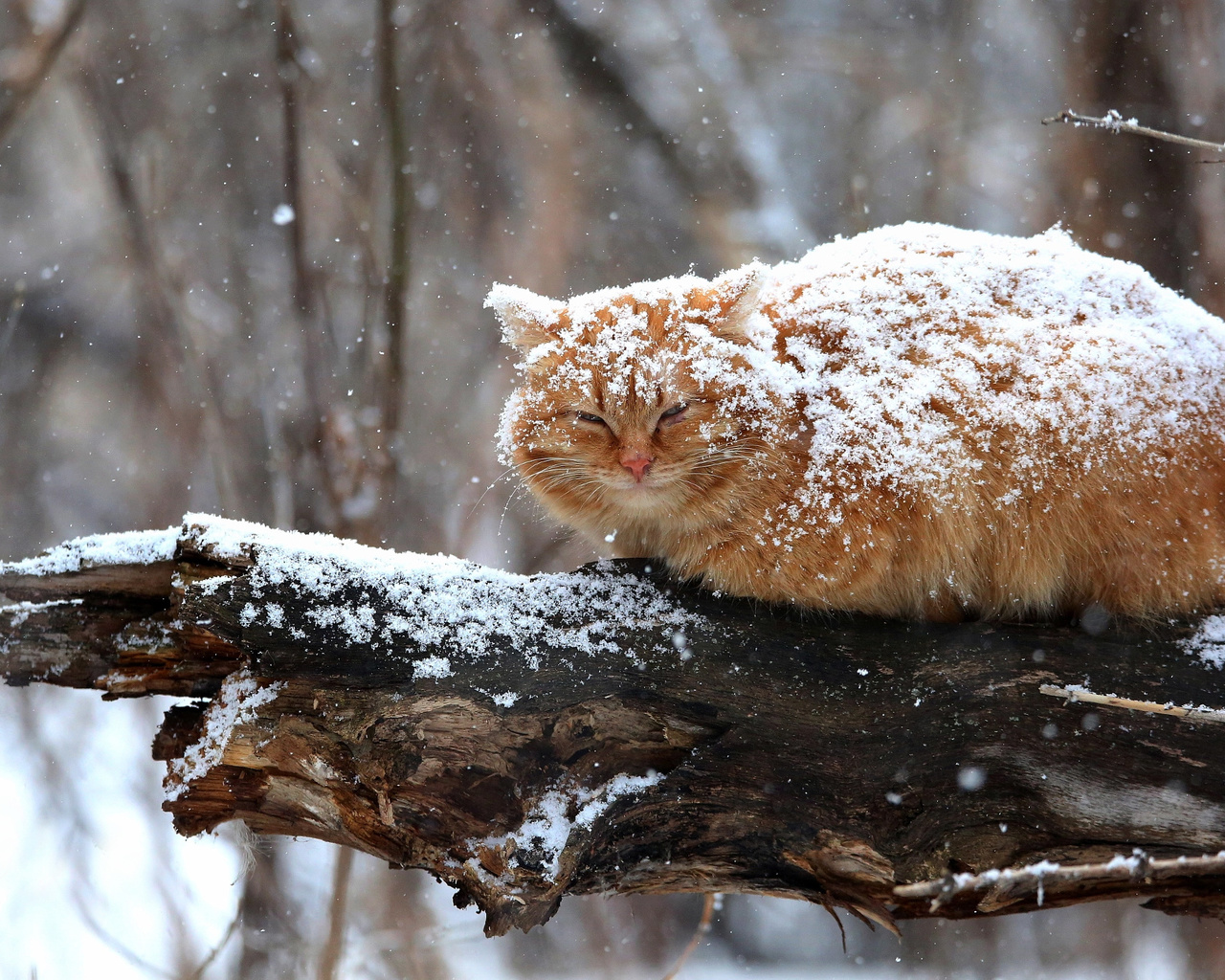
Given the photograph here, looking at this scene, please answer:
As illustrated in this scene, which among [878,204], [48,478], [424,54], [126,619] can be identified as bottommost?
[126,619]

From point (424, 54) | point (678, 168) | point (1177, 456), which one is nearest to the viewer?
point (1177, 456)

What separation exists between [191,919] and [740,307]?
387 cm

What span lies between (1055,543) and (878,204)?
4.99 metres

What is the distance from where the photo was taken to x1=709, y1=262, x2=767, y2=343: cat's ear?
9.27ft

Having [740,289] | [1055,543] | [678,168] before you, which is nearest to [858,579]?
[1055,543]

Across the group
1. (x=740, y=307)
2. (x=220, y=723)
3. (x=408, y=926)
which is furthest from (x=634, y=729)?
(x=408, y=926)

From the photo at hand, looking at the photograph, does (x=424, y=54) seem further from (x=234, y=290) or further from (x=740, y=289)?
(x=740, y=289)

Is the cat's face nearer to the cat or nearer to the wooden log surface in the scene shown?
the cat

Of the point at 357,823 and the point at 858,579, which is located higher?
the point at 858,579

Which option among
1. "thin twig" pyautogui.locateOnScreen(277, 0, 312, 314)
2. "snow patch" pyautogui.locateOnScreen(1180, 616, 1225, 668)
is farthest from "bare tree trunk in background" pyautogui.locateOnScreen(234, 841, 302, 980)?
"snow patch" pyautogui.locateOnScreen(1180, 616, 1225, 668)

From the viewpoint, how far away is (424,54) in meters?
6.54

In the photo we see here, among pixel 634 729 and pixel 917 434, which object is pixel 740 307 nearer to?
pixel 917 434

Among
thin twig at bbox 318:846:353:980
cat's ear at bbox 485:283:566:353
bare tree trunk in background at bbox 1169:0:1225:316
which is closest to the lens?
cat's ear at bbox 485:283:566:353

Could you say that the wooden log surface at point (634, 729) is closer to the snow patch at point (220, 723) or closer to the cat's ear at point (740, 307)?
the snow patch at point (220, 723)
